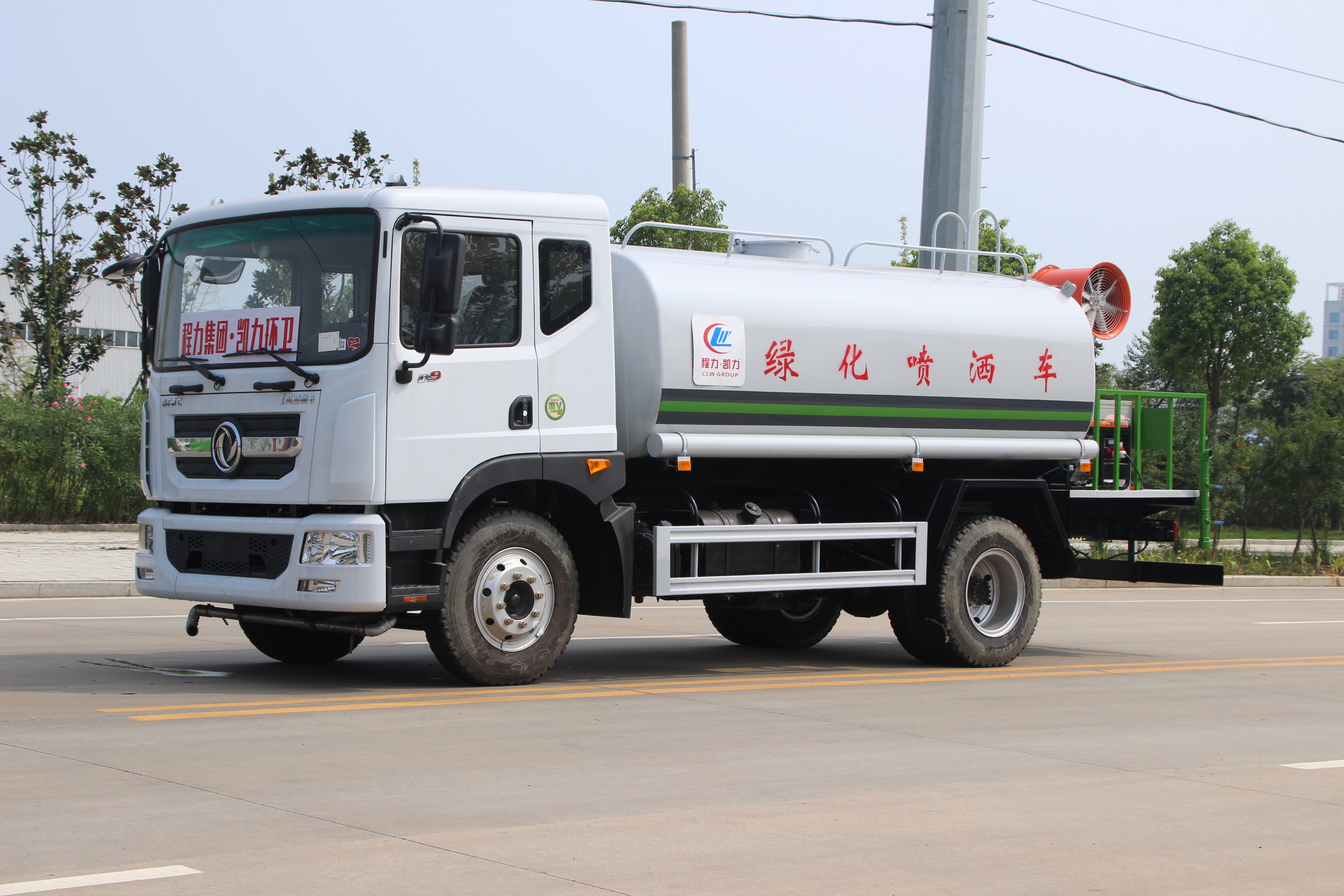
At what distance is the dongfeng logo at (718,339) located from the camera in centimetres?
1030

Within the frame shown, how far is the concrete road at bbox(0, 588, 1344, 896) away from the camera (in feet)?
17.6

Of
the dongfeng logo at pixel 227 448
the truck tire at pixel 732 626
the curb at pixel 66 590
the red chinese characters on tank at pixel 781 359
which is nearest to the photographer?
the dongfeng logo at pixel 227 448

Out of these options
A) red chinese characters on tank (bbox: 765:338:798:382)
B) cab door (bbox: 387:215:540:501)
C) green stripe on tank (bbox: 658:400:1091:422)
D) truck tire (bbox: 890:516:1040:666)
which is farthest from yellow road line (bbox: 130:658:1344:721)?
red chinese characters on tank (bbox: 765:338:798:382)

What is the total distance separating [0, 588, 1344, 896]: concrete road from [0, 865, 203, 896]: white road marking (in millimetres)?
36

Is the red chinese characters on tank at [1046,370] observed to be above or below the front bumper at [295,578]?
above

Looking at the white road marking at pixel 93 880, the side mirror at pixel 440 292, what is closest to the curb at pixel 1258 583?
the side mirror at pixel 440 292

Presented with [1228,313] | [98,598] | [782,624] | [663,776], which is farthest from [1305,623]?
[1228,313]

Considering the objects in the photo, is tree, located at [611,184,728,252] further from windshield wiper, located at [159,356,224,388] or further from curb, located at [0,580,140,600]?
windshield wiper, located at [159,356,224,388]

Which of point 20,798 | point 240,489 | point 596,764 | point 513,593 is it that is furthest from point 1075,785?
point 240,489

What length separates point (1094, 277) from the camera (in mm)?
12672

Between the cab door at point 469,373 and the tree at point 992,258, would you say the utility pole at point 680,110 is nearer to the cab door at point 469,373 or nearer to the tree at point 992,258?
the tree at point 992,258

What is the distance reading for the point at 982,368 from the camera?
38.4 ft

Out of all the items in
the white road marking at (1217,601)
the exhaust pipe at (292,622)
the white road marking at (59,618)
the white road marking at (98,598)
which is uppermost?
the exhaust pipe at (292,622)

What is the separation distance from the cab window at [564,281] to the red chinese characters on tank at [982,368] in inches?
132
